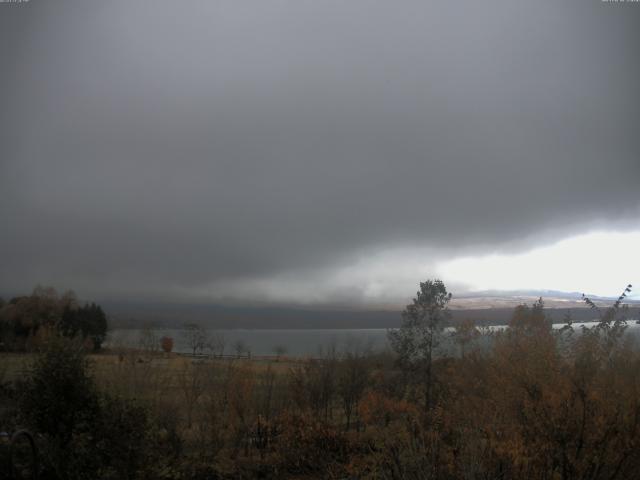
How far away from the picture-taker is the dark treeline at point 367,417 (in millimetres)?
10219

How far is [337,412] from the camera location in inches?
1342

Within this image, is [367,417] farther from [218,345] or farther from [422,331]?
[218,345]

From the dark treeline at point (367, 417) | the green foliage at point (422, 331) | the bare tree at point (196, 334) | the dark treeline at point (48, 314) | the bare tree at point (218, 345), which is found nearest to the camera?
the dark treeline at point (367, 417)

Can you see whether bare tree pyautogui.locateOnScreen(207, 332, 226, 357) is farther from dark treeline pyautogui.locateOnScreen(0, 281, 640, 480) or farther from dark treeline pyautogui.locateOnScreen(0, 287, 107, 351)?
dark treeline pyautogui.locateOnScreen(0, 281, 640, 480)

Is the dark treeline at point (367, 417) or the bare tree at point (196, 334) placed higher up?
the dark treeline at point (367, 417)

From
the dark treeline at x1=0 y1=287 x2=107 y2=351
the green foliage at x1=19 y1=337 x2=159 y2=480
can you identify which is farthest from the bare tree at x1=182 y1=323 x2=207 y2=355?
the green foliage at x1=19 y1=337 x2=159 y2=480

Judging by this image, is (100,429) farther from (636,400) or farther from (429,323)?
(429,323)

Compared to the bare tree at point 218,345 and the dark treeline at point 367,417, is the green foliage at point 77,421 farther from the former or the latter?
the bare tree at point 218,345

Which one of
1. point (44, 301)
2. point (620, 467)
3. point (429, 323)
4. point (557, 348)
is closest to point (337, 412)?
point (429, 323)

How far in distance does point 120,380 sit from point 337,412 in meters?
18.2

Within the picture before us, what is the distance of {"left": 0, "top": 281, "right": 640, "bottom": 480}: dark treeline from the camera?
10.2 meters

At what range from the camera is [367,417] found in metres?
22.2

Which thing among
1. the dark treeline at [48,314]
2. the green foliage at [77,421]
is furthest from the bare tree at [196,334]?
the green foliage at [77,421]

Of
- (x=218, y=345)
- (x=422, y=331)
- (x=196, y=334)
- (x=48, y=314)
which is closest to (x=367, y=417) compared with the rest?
(x=422, y=331)
